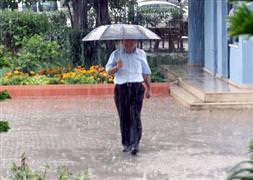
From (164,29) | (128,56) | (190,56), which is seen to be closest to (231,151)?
(128,56)

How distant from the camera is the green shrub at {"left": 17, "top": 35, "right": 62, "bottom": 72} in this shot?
17984 mm

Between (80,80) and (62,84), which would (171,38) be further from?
(62,84)

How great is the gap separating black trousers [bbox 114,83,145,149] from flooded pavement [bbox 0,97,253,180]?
0.25 metres

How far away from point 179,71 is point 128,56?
10.7 meters

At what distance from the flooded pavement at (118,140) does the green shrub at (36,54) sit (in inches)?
93.1

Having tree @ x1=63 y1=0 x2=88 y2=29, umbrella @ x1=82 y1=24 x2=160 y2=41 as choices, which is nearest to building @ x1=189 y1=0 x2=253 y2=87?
umbrella @ x1=82 y1=24 x2=160 y2=41

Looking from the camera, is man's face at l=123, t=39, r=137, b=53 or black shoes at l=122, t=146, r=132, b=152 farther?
black shoes at l=122, t=146, r=132, b=152

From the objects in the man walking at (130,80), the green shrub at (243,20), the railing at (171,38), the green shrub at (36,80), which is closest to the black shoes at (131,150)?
the man walking at (130,80)

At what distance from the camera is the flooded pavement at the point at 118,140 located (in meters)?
8.66

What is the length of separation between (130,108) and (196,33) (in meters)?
12.9

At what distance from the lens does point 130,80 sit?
30.4ft

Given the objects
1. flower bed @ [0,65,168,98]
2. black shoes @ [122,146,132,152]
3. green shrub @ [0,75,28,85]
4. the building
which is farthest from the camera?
green shrub @ [0,75,28,85]

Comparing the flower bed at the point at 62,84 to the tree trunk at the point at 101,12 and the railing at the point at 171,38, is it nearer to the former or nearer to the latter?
the tree trunk at the point at 101,12

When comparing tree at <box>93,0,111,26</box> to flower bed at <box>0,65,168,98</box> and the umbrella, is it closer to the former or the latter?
flower bed at <box>0,65,168,98</box>
